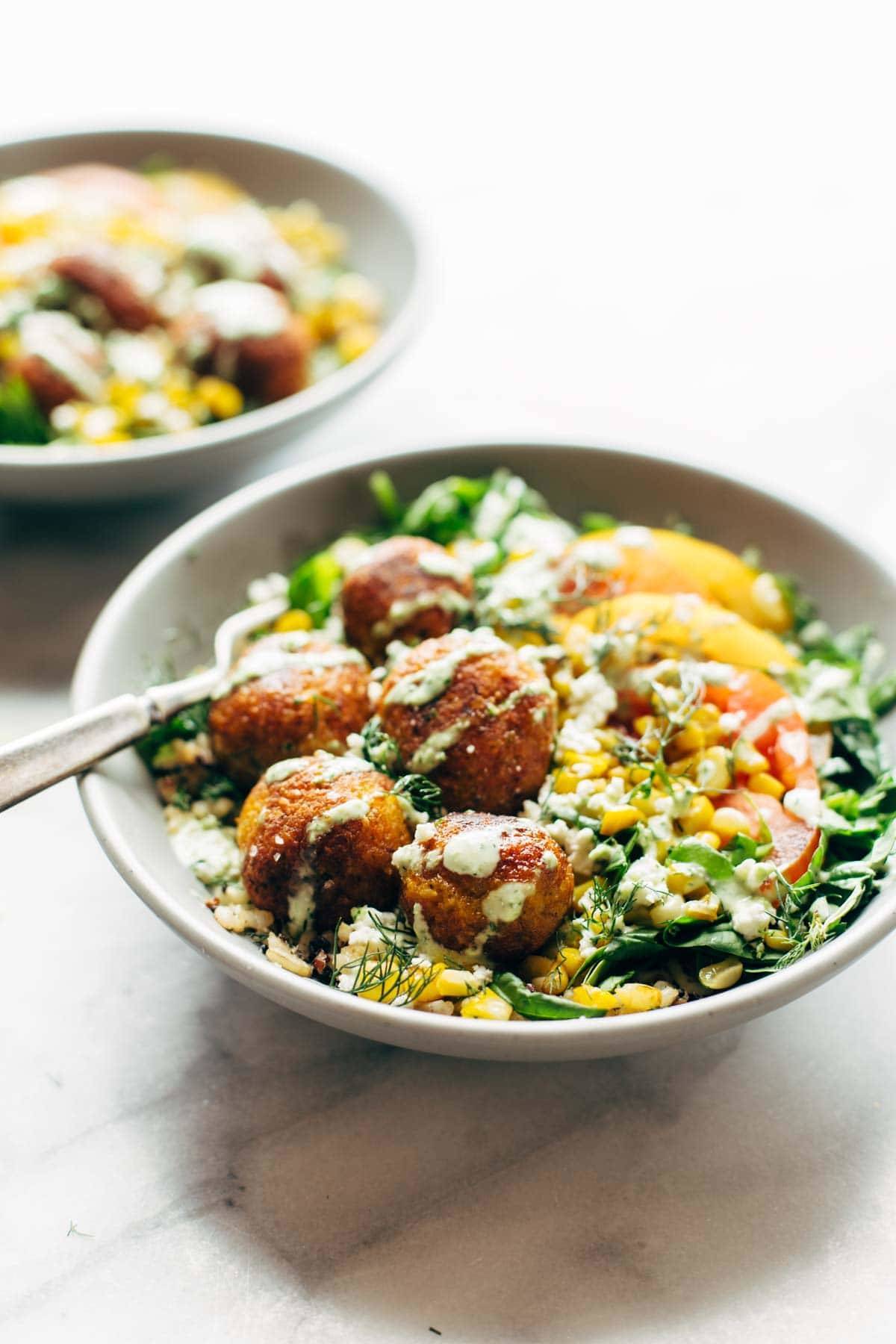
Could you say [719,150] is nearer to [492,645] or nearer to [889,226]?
[889,226]

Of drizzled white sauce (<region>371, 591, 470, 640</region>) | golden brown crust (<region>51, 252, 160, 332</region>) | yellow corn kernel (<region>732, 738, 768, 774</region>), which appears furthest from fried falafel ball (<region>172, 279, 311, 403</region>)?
yellow corn kernel (<region>732, 738, 768, 774</region>)

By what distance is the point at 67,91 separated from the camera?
19.6 ft

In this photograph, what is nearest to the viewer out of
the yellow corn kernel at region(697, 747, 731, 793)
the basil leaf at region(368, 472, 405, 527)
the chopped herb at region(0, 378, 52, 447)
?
the yellow corn kernel at region(697, 747, 731, 793)

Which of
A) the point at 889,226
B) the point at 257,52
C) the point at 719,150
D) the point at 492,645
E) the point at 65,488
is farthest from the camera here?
the point at 257,52

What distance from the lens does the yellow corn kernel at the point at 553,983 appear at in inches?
91.9

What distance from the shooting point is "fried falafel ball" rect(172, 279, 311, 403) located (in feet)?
12.8

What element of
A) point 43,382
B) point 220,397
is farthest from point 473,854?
point 43,382

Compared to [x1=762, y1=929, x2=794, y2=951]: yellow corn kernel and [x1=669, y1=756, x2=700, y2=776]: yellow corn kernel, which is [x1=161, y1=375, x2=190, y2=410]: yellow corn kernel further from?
[x1=762, y1=929, x2=794, y2=951]: yellow corn kernel

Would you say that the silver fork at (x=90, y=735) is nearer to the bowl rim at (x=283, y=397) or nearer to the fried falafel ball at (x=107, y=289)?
→ the bowl rim at (x=283, y=397)

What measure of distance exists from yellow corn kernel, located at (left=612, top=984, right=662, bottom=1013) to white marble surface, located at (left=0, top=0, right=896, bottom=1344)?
34 cm

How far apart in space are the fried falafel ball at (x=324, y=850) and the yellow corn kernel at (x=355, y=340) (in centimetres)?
208

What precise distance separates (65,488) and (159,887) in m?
1.60

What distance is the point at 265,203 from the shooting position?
4.91 metres

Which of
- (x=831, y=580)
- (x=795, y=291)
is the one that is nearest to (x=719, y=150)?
(x=795, y=291)
